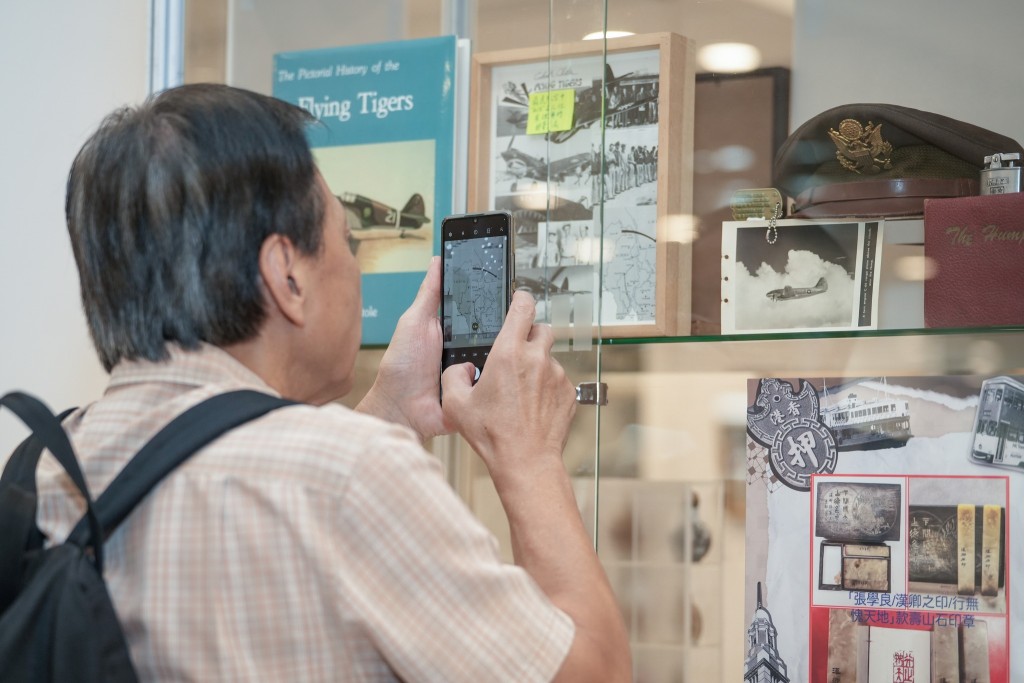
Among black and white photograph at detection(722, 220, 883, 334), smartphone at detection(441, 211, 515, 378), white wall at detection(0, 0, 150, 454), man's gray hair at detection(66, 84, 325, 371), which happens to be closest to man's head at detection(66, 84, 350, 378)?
man's gray hair at detection(66, 84, 325, 371)

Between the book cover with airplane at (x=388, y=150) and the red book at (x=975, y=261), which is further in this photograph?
the book cover with airplane at (x=388, y=150)

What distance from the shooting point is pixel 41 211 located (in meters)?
1.42

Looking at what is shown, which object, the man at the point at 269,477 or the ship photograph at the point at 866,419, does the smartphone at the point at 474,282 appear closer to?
the man at the point at 269,477

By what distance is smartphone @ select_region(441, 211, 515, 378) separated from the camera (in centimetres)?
97

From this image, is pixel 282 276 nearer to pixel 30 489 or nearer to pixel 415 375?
pixel 30 489

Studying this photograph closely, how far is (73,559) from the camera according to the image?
0.61 meters

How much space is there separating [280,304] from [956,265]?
0.60 m

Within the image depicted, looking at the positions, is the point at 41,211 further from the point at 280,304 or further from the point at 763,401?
the point at 763,401

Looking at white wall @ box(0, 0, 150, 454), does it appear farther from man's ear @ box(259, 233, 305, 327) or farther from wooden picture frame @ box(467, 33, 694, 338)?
man's ear @ box(259, 233, 305, 327)

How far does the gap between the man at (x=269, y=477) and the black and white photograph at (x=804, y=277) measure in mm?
296

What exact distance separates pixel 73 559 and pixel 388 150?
0.74 m

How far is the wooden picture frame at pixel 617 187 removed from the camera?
3.57 feet

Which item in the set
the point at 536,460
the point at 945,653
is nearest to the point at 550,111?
the point at 536,460

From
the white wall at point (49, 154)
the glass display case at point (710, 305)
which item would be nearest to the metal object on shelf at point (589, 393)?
the glass display case at point (710, 305)
